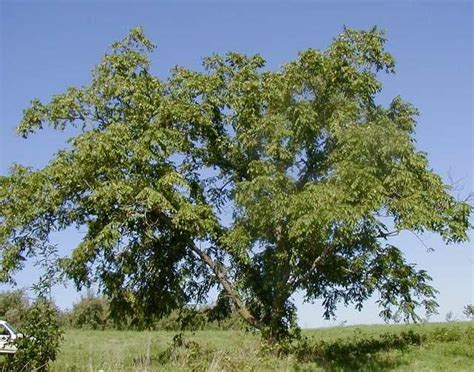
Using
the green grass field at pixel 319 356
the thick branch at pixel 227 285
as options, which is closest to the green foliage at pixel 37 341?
the green grass field at pixel 319 356

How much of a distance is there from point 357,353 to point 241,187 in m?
6.53

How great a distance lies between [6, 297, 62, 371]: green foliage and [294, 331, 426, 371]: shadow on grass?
7.41 m

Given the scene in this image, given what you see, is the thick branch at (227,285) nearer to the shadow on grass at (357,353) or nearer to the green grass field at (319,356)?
the green grass field at (319,356)

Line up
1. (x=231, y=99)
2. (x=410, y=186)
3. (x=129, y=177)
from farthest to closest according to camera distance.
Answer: (x=231, y=99) → (x=129, y=177) → (x=410, y=186)

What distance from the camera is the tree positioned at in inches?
642

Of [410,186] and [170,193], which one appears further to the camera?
[170,193]

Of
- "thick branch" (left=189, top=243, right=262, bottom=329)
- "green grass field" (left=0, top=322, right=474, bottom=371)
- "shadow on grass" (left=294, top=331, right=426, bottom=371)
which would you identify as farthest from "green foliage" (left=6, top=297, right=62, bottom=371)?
"shadow on grass" (left=294, top=331, right=426, bottom=371)

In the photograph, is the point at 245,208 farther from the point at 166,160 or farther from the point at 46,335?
the point at 46,335

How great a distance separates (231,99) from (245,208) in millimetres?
4281

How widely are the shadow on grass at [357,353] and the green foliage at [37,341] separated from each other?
7.41 m

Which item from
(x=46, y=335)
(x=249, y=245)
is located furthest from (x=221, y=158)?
(x=46, y=335)

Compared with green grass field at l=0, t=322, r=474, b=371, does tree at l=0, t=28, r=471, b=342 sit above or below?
above

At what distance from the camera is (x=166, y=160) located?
18.1 metres

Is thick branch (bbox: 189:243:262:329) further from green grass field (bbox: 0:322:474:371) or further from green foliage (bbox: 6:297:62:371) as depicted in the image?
green foliage (bbox: 6:297:62:371)
